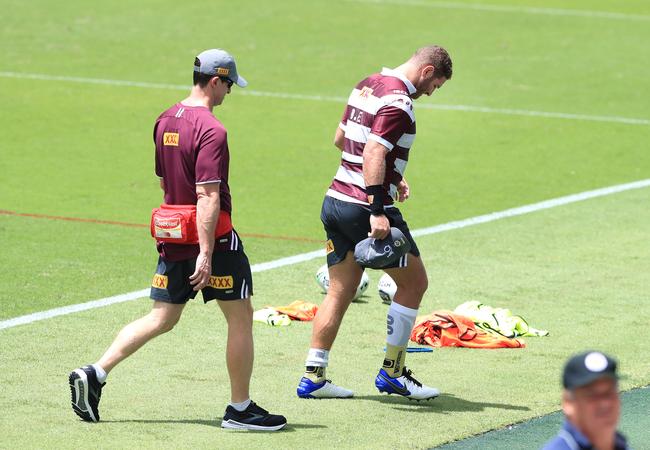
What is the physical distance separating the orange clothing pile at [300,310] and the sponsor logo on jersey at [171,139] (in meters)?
3.40

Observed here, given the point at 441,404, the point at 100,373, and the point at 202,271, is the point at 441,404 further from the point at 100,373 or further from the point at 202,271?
the point at 100,373

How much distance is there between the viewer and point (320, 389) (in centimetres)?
907

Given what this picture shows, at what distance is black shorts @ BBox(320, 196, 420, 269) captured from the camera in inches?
351

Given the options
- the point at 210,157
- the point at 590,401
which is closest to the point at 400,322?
the point at 210,157

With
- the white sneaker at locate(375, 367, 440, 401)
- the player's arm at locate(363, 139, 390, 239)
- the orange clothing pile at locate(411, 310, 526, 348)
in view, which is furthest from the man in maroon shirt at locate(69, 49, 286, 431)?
the orange clothing pile at locate(411, 310, 526, 348)

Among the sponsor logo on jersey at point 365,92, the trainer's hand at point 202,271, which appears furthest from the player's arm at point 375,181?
the trainer's hand at point 202,271

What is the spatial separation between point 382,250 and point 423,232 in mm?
6679

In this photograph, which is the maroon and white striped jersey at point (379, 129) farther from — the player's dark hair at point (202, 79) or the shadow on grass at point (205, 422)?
the shadow on grass at point (205, 422)

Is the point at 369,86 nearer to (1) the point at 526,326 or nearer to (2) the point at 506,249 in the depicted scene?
(1) the point at 526,326

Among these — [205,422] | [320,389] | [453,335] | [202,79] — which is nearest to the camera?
[202,79]

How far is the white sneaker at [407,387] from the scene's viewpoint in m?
9.07

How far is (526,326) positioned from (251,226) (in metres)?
5.23

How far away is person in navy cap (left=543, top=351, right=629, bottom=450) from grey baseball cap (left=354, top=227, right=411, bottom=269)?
3.94 metres

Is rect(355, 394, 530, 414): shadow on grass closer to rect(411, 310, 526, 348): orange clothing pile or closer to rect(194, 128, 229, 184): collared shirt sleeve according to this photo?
rect(411, 310, 526, 348): orange clothing pile
